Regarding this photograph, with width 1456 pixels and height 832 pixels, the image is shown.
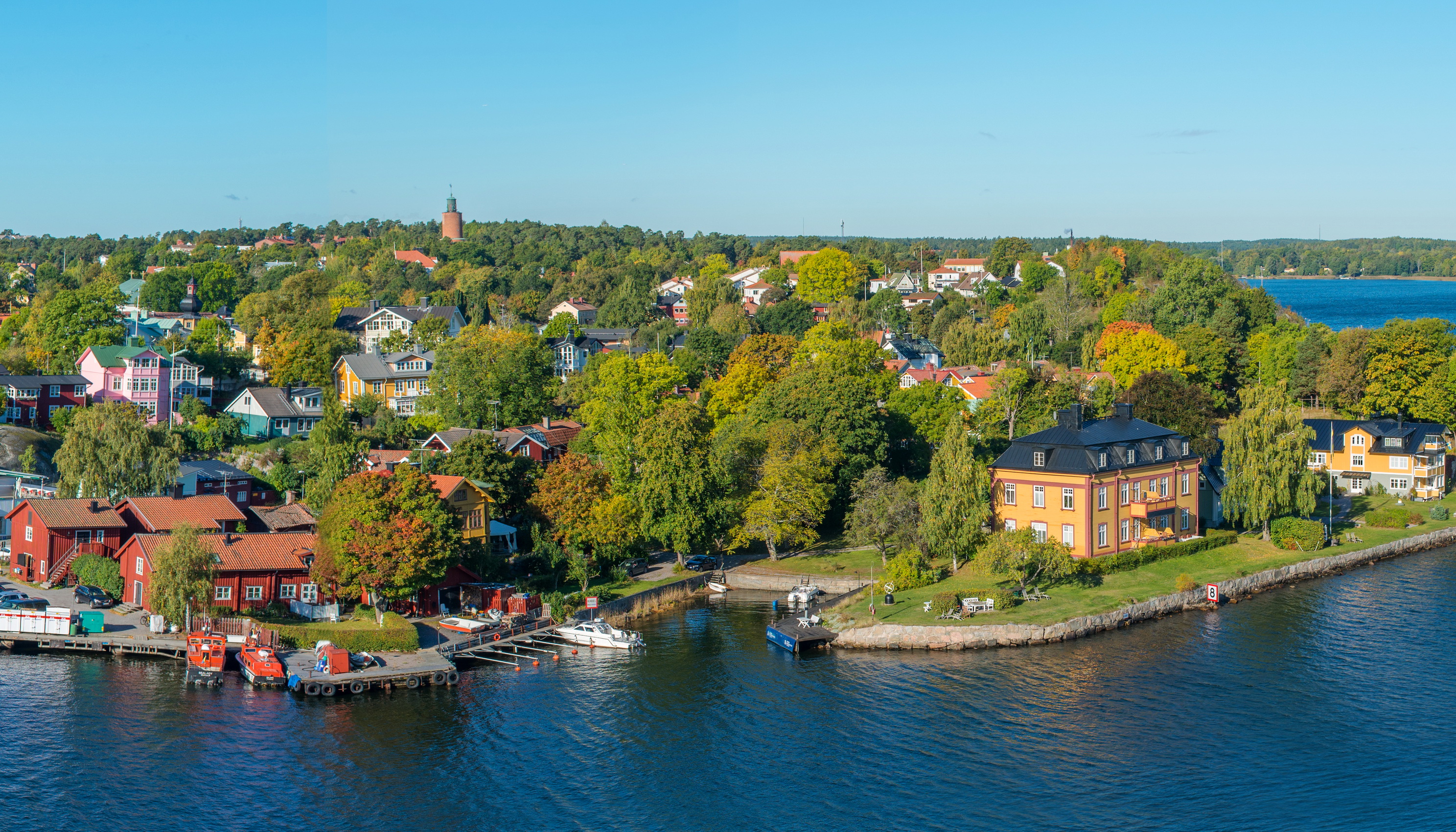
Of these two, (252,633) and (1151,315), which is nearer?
(252,633)

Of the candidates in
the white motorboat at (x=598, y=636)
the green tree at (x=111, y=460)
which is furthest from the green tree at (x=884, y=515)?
the green tree at (x=111, y=460)

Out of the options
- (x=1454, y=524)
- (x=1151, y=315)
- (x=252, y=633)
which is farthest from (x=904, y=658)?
(x=1151, y=315)

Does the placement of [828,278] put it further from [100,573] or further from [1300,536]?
[100,573]

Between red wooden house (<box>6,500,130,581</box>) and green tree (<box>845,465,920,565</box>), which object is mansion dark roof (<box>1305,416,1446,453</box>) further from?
red wooden house (<box>6,500,130,581</box>)

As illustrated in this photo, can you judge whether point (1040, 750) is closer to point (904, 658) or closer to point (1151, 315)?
point (904, 658)

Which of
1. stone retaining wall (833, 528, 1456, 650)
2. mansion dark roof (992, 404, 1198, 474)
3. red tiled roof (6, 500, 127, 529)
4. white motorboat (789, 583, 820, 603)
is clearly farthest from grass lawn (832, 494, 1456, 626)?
red tiled roof (6, 500, 127, 529)

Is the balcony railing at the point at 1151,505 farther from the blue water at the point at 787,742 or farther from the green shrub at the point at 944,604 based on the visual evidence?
the green shrub at the point at 944,604

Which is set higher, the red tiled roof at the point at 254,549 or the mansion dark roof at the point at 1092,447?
the mansion dark roof at the point at 1092,447
